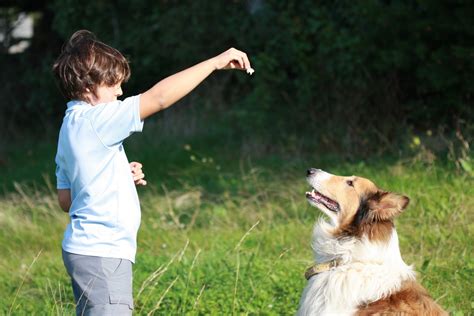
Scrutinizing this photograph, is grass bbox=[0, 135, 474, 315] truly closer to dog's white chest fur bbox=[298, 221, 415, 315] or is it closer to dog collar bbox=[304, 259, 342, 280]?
dog collar bbox=[304, 259, 342, 280]

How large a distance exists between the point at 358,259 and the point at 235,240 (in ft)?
10.1

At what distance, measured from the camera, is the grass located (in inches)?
218

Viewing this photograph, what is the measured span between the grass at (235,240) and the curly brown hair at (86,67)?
5.45ft

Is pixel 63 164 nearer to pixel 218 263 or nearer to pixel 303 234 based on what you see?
pixel 218 263

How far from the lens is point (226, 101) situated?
16.0m

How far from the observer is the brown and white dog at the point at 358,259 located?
4.18 metres

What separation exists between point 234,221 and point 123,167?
4.61m

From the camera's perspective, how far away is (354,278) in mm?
4297

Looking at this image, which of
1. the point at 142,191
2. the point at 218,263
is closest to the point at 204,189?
the point at 142,191

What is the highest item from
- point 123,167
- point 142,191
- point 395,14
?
point 395,14

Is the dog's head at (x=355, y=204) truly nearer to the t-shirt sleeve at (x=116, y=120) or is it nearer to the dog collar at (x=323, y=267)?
the dog collar at (x=323, y=267)

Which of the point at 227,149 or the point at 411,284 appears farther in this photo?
the point at 227,149

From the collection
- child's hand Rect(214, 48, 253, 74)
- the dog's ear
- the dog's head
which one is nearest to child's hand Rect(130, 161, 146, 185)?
child's hand Rect(214, 48, 253, 74)

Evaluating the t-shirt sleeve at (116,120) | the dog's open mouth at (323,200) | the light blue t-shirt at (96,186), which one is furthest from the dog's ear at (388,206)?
the t-shirt sleeve at (116,120)
